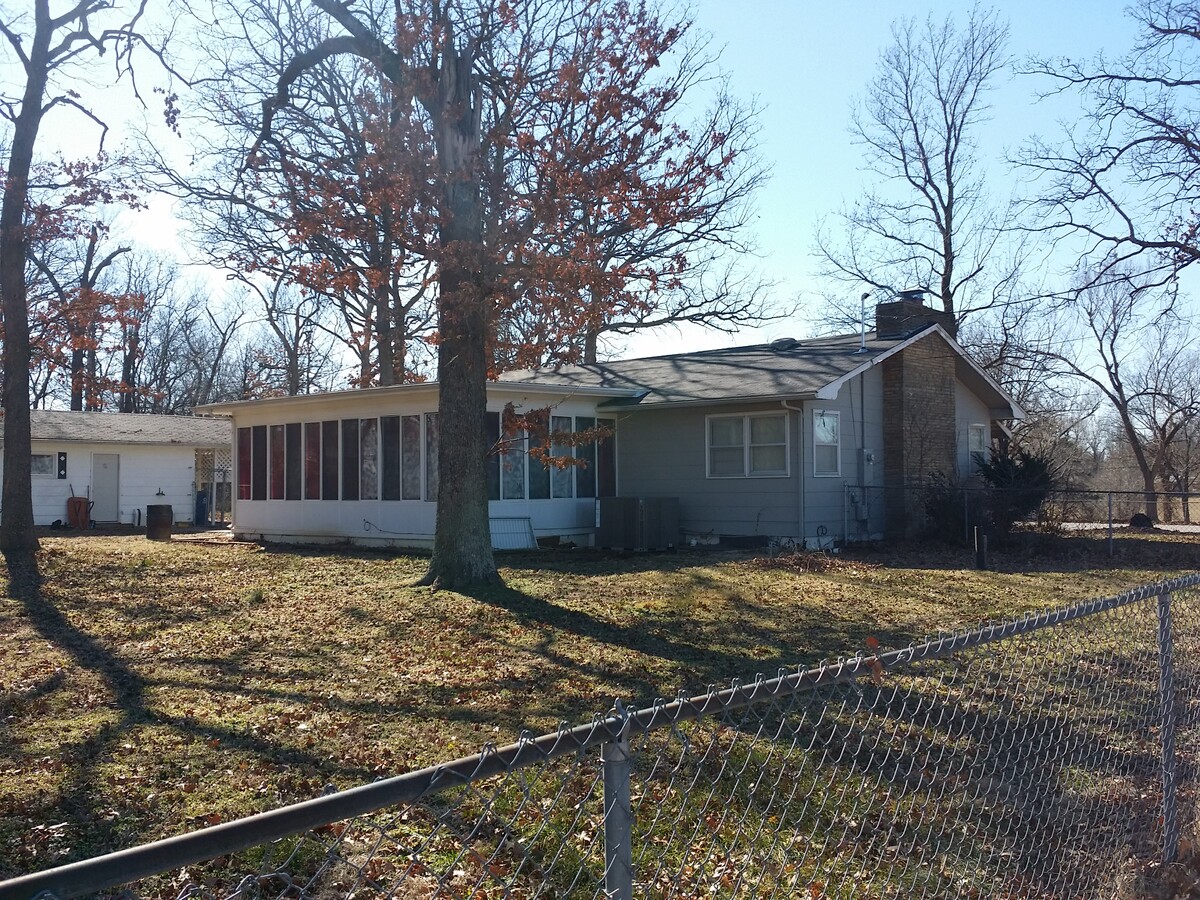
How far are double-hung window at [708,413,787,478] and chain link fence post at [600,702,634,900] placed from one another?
1818cm

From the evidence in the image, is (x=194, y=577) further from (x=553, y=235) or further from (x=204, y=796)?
(x=204, y=796)

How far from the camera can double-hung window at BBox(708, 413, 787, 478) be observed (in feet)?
66.7

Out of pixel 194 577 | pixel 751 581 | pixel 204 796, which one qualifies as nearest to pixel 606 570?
pixel 751 581

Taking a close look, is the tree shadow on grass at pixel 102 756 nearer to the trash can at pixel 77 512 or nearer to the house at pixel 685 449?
the house at pixel 685 449

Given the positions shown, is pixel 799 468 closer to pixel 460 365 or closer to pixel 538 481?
pixel 538 481

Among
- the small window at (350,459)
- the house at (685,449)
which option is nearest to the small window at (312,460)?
the house at (685,449)

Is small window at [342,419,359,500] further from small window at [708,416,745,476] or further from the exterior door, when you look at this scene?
the exterior door

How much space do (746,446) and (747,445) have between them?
3 centimetres

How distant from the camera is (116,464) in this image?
102 feet

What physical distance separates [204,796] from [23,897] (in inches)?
177

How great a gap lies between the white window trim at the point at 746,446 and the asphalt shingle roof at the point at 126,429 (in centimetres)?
1434

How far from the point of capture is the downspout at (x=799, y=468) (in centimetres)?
1977

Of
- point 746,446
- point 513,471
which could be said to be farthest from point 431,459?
point 746,446

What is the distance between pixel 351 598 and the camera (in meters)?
12.5
